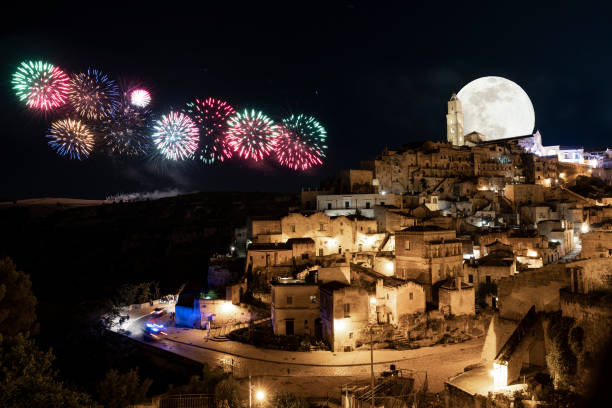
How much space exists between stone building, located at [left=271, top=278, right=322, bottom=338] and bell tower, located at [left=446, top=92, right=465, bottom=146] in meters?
56.1

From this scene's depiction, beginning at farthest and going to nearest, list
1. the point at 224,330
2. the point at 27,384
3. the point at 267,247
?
the point at 267,247 → the point at 224,330 → the point at 27,384

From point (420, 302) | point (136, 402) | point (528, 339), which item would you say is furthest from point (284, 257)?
point (528, 339)

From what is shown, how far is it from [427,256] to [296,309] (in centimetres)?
1148

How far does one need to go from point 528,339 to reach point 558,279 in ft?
8.94

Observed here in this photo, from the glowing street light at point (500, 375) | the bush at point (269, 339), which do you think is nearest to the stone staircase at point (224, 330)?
the bush at point (269, 339)

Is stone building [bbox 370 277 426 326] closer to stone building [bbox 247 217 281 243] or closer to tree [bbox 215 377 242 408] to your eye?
tree [bbox 215 377 242 408]

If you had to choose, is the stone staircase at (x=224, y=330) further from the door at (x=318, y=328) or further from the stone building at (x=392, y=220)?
the stone building at (x=392, y=220)

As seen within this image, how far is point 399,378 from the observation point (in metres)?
20.1

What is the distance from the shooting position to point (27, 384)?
43.2ft

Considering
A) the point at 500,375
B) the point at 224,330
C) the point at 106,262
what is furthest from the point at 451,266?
the point at 106,262

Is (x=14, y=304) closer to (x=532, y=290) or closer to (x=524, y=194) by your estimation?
(x=532, y=290)

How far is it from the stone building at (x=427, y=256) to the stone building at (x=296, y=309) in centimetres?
888

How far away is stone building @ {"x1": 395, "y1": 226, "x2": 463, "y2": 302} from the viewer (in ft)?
105

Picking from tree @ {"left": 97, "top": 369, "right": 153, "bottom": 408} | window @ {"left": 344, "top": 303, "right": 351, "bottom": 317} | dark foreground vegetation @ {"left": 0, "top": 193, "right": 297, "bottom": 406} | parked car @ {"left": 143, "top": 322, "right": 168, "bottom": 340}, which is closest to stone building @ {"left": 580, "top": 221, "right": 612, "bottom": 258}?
window @ {"left": 344, "top": 303, "right": 351, "bottom": 317}
